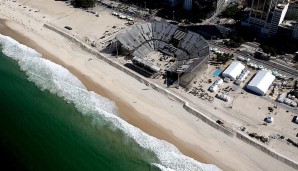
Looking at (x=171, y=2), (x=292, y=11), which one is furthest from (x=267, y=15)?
(x=171, y=2)

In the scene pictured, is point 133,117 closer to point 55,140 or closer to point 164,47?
point 55,140

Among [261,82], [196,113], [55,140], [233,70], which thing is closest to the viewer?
[55,140]

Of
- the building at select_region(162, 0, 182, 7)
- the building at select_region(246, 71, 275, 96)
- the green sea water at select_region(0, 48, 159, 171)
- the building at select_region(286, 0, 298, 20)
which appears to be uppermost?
the building at select_region(286, 0, 298, 20)

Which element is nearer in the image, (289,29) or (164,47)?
(164,47)

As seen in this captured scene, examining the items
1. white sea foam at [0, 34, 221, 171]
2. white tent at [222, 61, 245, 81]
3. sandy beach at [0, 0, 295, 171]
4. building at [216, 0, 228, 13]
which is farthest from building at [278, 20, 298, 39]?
white sea foam at [0, 34, 221, 171]

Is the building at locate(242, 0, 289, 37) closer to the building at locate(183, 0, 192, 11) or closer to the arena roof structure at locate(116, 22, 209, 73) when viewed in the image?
the building at locate(183, 0, 192, 11)

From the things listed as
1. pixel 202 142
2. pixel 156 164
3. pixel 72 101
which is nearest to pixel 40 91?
pixel 72 101

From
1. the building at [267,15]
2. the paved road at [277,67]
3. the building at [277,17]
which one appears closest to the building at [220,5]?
the building at [267,15]
